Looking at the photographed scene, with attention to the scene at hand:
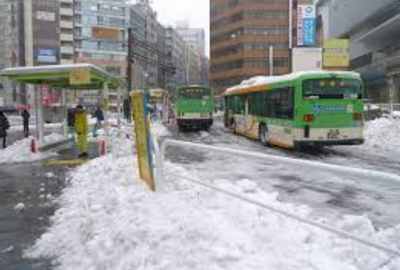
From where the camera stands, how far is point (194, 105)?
33.6 m

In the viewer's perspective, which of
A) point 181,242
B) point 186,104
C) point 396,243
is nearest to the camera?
point 396,243

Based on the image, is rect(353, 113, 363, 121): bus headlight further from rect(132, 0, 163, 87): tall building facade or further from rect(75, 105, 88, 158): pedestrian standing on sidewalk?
rect(132, 0, 163, 87): tall building facade

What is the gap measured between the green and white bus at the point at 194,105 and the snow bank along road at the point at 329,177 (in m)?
13.2

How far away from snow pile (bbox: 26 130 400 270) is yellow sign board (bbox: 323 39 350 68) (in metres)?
37.6

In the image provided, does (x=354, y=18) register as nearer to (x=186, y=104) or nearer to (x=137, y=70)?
(x=186, y=104)

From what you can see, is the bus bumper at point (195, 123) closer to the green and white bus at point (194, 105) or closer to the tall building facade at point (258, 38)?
the green and white bus at point (194, 105)

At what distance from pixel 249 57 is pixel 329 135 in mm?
95155

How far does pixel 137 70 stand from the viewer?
400 feet

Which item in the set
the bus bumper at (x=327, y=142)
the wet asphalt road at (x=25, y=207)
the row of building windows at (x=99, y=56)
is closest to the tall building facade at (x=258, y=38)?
the row of building windows at (x=99, y=56)

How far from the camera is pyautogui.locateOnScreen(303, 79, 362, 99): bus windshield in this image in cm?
1705

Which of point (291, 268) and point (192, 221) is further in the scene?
point (192, 221)

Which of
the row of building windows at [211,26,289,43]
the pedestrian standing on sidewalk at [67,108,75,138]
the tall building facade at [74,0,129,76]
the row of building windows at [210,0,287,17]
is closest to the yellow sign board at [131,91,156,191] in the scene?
the pedestrian standing on sidewalk at [67,108,75,138]

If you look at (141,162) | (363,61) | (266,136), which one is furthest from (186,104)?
(363,61)

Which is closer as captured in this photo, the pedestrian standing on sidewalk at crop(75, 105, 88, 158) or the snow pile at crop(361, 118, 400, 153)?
the pedestrian standing on sidewalk at crop(75, 105, 88, 158)
